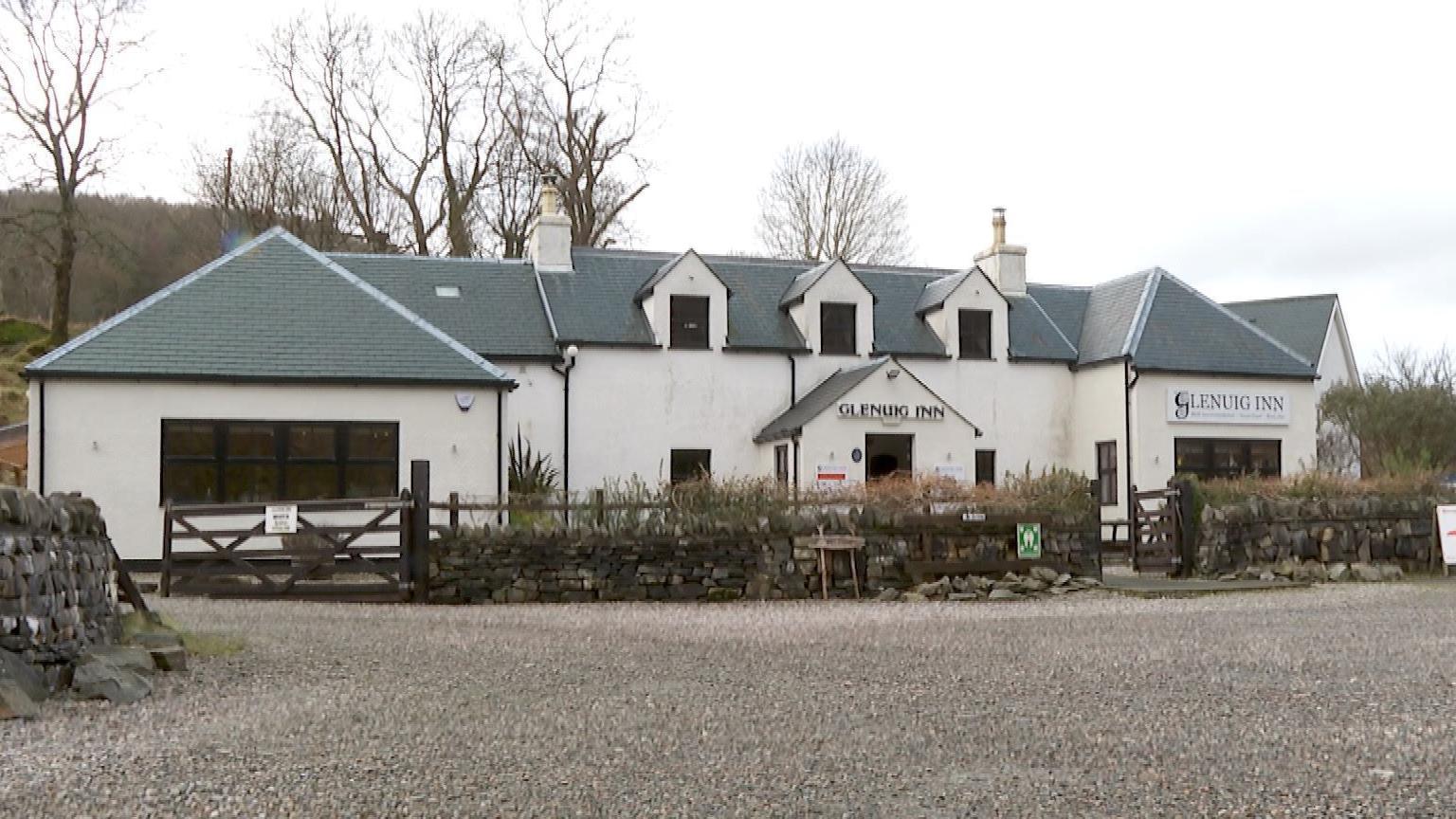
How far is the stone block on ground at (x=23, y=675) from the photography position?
27.6 ft

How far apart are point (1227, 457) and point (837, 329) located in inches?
347

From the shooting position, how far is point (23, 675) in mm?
8586

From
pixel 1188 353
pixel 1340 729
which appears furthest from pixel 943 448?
pixel 1340 729

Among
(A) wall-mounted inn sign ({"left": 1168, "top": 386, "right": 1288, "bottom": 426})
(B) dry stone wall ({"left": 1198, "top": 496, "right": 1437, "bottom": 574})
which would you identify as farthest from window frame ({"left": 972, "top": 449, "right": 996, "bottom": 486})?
(B) dry stone wall ({"left": 1198, "top": 496, "right": 1437, "bottom": 574})

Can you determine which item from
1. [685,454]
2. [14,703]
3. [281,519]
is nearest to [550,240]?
[685,454]

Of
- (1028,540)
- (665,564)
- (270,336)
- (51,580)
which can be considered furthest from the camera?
(270,336)

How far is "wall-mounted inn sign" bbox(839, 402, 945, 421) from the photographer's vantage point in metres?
26.4

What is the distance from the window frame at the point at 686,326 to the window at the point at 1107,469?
881cm

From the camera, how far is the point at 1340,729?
8.02 meters

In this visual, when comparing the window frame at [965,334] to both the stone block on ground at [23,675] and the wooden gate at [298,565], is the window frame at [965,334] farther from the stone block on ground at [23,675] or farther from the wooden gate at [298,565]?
the stone block on ground at [23,675]

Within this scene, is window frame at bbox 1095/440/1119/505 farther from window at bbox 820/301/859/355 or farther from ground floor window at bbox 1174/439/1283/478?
window at bbox 820/301/859/355

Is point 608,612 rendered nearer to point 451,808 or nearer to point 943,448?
point 451,808

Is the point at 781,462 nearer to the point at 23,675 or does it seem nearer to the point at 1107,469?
the point at 1107,469

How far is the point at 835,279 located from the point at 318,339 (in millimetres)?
10796
